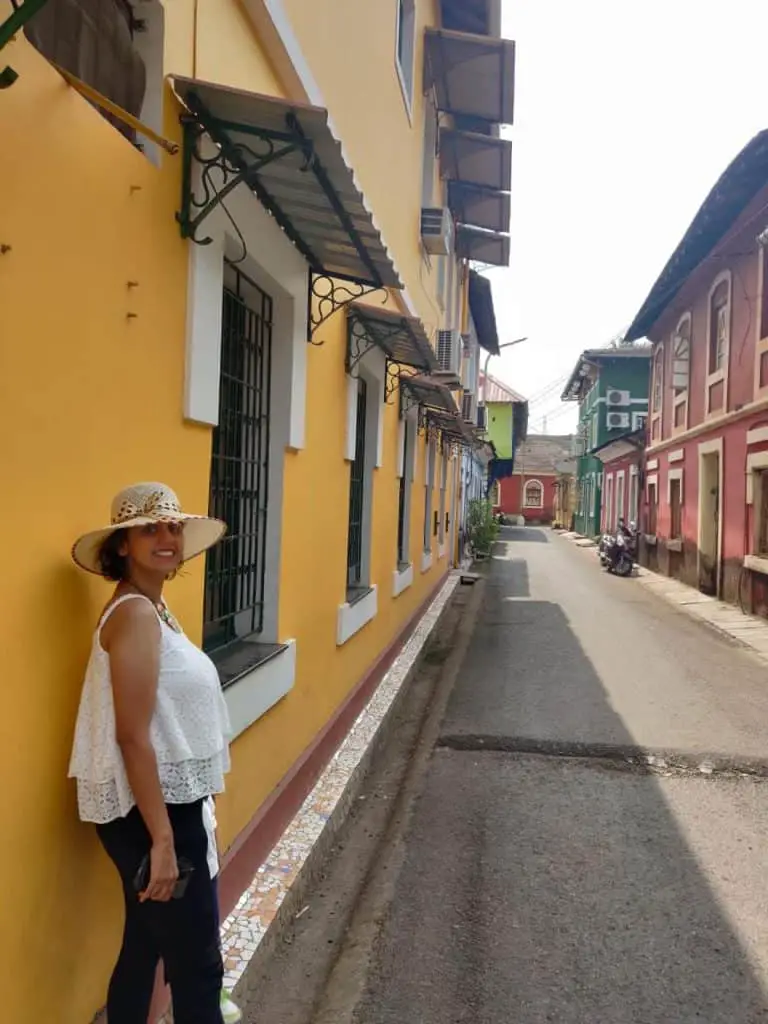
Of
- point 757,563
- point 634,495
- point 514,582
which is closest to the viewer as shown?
point 757,563

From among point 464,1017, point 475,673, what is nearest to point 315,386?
point 464,1017

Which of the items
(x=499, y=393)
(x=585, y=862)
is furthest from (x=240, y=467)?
(x=499, y=393)

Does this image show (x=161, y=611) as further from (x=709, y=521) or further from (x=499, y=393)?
(x=499, y=393)

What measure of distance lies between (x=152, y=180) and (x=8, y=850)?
1.84 m

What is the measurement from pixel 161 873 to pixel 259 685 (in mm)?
1560

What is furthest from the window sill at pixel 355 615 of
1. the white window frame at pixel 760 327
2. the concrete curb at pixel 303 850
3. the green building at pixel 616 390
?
the green building at pixel 616 390

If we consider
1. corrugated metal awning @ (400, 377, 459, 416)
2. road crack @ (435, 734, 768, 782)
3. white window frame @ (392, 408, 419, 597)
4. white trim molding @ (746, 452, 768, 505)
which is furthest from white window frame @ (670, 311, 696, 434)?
road crack @ (435, 734, 768, 782)

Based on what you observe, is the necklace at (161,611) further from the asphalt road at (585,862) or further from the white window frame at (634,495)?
the white window frame at (634,495)

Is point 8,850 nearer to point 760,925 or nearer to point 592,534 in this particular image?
point 760,925

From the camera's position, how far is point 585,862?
379 cm

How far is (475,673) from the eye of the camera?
25.6 feet

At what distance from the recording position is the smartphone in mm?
1829

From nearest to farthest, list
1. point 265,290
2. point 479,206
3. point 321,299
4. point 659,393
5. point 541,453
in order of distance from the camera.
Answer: point 265,290, point 321,299, point 479,206, point 659,393, point 541,453

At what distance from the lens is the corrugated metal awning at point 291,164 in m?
2.38
